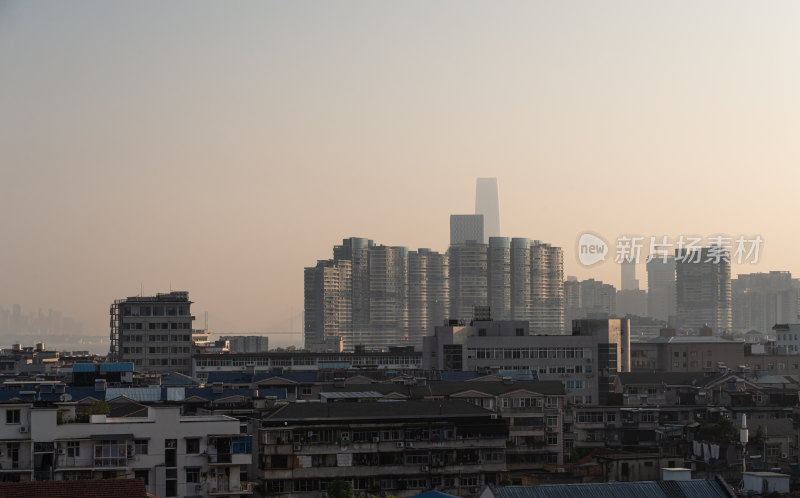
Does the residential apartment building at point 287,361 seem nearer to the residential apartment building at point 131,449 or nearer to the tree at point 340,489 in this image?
the tree at point 340,489

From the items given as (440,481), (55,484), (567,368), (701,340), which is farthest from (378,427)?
(701,340)

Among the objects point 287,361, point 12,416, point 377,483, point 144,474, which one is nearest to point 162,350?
point 287,361

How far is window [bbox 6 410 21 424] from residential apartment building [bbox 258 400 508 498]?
1284cm

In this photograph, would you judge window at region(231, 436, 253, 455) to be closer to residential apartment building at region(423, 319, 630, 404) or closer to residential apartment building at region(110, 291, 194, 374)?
residential apartment building at region(423, 319, 630, 404)

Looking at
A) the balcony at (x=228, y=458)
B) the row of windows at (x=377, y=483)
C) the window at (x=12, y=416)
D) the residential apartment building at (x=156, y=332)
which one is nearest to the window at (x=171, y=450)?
the balcony at (x=228, y=458)

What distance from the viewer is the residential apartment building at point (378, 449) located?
6241 cm

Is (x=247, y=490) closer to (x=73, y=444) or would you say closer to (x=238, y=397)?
(x=73, y=444)

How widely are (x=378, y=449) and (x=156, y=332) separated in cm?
9091

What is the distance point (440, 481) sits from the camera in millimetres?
64188

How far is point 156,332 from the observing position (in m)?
151

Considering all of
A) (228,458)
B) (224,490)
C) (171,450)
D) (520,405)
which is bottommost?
(224,490)

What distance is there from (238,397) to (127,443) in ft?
86.7

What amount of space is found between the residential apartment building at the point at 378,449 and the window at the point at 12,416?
1284cm

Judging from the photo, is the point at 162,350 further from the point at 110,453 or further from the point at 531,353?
the point at 110,453
